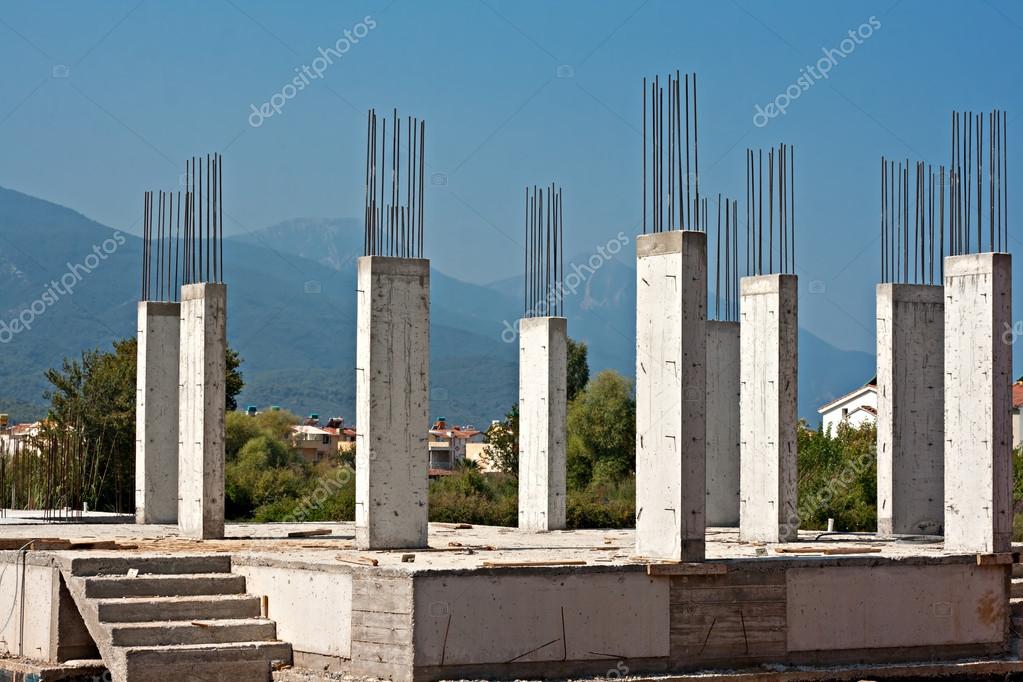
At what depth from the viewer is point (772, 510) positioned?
59.3 ft

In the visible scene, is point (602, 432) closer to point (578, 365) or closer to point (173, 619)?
point (578, 365)

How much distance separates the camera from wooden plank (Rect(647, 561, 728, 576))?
13.3 metres

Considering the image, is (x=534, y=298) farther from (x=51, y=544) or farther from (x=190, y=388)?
(x=51, y=544)

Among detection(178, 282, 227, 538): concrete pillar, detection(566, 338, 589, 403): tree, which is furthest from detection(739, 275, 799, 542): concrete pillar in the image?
detection(566, 338, 589, 403): tree

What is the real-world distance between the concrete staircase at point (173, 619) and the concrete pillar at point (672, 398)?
12.1ft

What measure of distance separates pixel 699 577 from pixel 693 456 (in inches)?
44.3

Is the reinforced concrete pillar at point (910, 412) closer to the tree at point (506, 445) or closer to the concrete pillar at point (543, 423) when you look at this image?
the concrete pillar at point (543, 423)

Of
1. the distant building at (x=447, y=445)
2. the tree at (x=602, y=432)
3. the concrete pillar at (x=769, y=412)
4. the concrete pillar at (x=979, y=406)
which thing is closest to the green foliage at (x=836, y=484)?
the concrete pillar at (x=769, y=412)

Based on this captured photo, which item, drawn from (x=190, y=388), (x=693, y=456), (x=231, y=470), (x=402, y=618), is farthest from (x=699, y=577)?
(x=231, y=470)

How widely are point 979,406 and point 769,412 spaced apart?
10.9 feet

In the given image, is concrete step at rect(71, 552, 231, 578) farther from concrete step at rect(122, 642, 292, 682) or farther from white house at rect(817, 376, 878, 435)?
white house at rect(817, 376, 878, 435)

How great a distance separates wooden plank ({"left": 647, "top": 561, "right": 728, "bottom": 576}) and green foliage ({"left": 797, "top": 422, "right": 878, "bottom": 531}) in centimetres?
1019

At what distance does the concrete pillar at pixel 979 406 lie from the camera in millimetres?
15258

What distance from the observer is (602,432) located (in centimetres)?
4384
